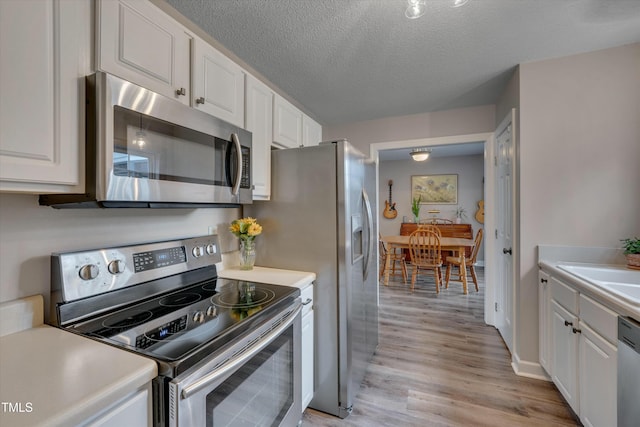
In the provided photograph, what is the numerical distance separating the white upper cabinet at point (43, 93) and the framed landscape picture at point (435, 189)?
6342 mm

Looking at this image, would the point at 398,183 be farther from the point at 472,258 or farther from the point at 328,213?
the point at 328,213

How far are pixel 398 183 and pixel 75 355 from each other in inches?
256

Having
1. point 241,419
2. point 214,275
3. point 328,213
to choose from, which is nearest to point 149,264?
point 214,275

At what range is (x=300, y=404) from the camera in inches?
56.3

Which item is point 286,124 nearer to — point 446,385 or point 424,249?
point 446,385

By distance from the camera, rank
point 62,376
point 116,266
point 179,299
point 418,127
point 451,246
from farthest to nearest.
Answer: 1. point 451,246
2. point 418,127
3. point 179,299
4. point 116,266
5. point 62,376

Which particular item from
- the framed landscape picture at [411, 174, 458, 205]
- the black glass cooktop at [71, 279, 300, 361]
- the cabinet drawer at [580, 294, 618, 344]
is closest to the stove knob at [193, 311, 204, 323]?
the black glass cooktop at [71, 279, 300, 361]

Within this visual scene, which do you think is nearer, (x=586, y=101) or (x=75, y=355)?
(x=75, y=355)

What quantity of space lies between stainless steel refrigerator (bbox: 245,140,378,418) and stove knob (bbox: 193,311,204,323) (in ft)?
2.53

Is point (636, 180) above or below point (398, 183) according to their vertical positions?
below

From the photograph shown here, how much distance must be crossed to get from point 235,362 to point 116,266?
68 cm

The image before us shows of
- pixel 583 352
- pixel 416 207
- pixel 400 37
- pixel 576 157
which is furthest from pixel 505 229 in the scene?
pixel 416 207

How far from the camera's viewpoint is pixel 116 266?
3.79ft

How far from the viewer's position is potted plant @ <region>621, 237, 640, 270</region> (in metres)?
1.70
